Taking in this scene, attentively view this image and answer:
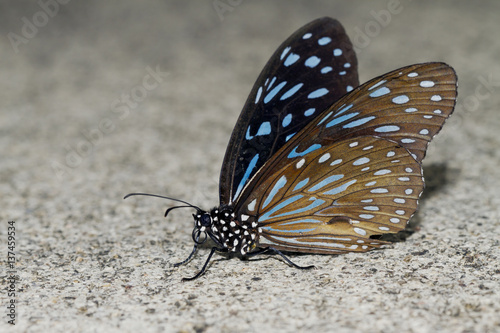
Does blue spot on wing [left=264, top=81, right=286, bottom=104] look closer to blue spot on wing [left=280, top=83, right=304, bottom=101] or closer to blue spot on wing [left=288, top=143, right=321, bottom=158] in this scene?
blue spot on wing [left=280, top=83, right=304, bottom=101]

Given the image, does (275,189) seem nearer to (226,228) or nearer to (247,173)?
(247,173)

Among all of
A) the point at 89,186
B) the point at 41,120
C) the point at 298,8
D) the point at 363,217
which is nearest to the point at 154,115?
the point at 41,120

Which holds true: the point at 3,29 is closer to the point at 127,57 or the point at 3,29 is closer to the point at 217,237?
the point at 127,57

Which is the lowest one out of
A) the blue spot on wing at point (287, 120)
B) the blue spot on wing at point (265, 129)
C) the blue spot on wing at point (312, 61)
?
the blue spot on wing at point (265, 129)

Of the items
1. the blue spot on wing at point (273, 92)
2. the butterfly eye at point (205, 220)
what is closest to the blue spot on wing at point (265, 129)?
the blue spot on wing at point (273, 92)

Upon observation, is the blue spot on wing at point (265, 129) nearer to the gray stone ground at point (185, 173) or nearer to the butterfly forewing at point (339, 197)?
the butterfly forewing at point (339, 197)

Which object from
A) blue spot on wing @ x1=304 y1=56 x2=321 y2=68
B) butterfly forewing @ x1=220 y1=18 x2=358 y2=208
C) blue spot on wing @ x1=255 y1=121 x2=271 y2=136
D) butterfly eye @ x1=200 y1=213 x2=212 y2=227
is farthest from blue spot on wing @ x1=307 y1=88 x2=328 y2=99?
butterfly eye @ x1=200 y1=213 x2=212 y2=227
